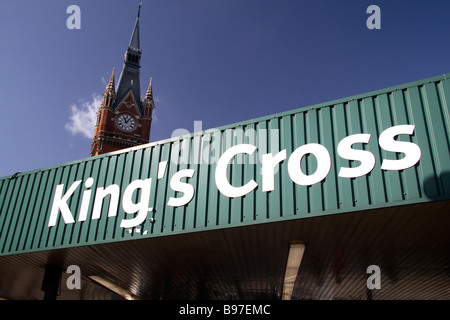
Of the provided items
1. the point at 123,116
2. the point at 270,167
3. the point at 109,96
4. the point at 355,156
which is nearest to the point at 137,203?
the point at 270,167

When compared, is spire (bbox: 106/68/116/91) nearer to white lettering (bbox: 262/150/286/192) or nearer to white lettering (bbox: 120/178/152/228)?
white lettering (bbox: 120/178/152/228)

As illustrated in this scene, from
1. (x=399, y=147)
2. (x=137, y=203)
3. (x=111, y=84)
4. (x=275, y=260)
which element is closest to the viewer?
(x=399, y=147)

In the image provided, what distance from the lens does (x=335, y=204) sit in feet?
30.2

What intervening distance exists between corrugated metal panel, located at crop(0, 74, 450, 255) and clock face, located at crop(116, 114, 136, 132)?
216 ft

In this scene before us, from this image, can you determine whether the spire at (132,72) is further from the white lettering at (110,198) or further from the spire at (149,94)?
the white lettering at (110,198)

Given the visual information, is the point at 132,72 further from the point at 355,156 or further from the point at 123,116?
the point at 355,156

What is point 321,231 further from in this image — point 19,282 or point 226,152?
point 19,282

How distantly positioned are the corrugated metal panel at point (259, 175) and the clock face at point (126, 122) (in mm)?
65952

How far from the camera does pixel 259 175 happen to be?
10.5 m

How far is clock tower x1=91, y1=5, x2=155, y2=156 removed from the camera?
2938 inches

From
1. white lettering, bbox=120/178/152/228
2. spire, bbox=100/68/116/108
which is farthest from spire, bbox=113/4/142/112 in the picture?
white lettering, bbox=120/178/152/228

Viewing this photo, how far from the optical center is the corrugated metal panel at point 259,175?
902cm

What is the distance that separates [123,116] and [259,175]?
241 ft

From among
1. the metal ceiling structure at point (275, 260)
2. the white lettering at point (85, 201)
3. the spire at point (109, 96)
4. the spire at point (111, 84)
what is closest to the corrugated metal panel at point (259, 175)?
the white lettering at point (85, 201)
